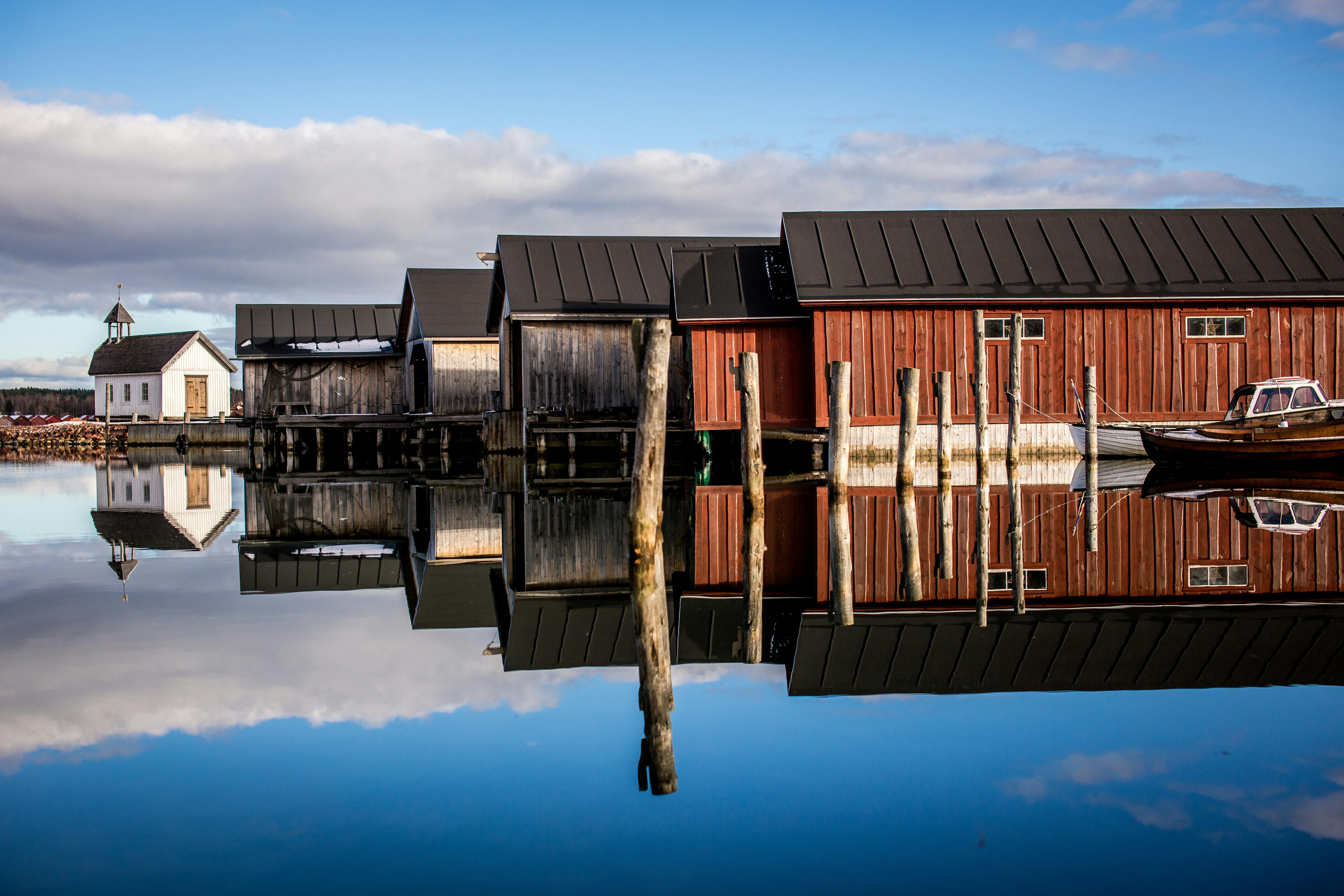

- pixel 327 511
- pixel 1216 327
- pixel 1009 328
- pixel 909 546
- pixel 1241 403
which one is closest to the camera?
pixel 909 546

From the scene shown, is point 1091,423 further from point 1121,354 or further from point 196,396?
point 196,396

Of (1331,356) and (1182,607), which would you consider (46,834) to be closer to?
(1182,607)

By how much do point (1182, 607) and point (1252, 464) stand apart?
16253 millimetres

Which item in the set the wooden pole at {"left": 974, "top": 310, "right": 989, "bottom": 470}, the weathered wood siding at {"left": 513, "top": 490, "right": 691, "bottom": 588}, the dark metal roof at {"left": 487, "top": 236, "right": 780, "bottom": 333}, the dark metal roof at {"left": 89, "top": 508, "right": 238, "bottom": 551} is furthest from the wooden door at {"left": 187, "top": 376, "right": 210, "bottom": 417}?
the wooden pole at {"left": 974, "top": 310, "right": 989, "bottom": 470}

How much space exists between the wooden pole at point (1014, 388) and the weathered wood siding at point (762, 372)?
4850mm

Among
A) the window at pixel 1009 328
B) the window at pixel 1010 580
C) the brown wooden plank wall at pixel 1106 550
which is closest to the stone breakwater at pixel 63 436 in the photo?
the window at pixel 1009 328

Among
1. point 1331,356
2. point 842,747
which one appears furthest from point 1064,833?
point 1331,356

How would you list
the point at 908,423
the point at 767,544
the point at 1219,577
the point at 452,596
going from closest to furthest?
the point at 1219,577 < the point at 452,596 < the point at 767,544 < the point at 908,423

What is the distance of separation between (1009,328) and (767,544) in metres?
14.0

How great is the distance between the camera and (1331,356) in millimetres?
25047

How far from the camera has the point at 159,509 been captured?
19.5 meters

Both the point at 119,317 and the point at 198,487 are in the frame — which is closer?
the point at 198,487

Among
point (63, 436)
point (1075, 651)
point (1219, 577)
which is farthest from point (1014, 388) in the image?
point (63, 436)

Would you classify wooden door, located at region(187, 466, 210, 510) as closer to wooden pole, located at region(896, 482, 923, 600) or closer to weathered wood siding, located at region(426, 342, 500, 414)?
weathered wood siding, located at region(426, 342, 500, 414)
